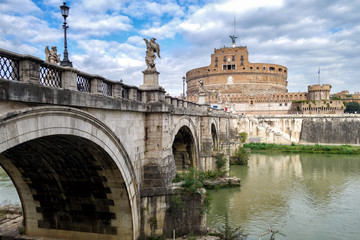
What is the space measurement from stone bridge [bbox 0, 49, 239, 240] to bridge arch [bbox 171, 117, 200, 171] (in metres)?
6.92

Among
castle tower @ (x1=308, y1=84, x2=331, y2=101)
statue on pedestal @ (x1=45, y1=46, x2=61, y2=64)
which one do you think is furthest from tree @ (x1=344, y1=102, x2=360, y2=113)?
statue on pedestal @ (x1=45, y1=46, x2=61, y2=64)

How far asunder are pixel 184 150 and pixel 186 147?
9.8 inches

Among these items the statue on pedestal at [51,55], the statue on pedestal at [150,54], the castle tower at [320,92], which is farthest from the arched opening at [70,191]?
the castle tower at [320,92]

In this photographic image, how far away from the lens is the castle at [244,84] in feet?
225

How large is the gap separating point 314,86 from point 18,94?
71.9 meters

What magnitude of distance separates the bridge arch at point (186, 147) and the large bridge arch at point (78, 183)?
28.4ft

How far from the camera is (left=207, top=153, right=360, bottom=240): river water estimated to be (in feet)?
45.2

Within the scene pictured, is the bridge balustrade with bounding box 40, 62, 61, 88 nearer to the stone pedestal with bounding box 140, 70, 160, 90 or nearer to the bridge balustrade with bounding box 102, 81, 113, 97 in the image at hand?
the bridge balustrade with bounding box 102, 81, 113, 97

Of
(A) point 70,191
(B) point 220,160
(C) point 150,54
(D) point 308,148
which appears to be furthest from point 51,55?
(D) point 308,148

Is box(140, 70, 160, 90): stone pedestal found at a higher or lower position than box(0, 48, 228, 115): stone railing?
higher

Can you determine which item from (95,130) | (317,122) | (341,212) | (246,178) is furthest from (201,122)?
(317,122)

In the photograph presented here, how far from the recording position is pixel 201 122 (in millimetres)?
21500

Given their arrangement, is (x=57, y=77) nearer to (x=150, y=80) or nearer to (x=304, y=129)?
(x=150, y=80)

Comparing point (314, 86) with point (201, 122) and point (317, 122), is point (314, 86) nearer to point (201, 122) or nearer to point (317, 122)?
point (317, 122)
